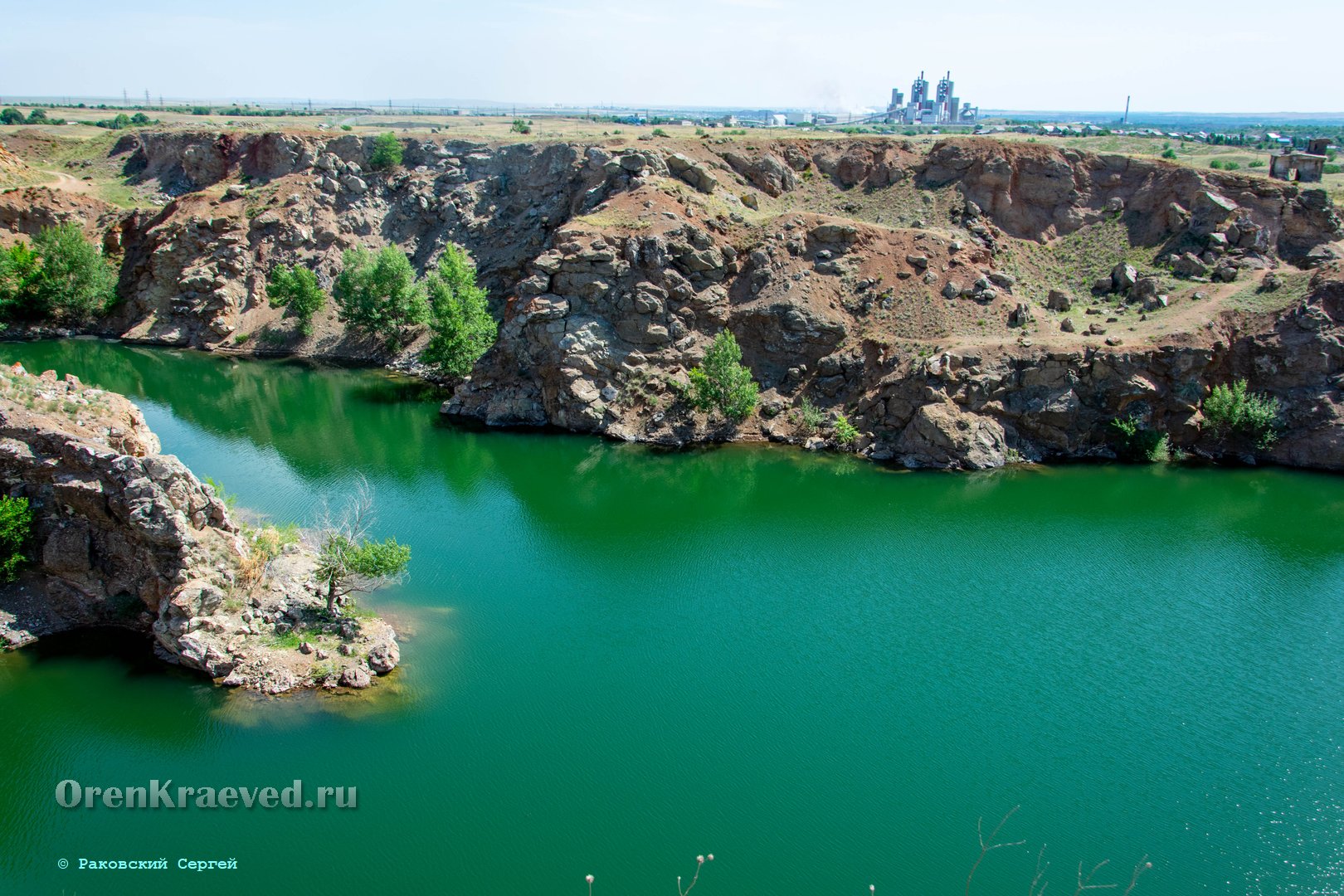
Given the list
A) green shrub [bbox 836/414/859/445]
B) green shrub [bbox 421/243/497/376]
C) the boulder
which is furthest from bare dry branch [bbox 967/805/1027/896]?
green shrub [bbox 421/243/497/376]

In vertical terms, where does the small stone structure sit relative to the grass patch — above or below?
above

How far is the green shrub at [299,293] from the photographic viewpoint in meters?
72.3

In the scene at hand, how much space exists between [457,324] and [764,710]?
39862 mm

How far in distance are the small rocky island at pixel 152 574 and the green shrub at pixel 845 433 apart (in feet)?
100.0

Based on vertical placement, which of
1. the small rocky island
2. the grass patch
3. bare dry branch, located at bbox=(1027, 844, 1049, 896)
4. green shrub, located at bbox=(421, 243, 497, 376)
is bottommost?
bare dry branch, located at bbox=(1027, 844, 1049, 896)

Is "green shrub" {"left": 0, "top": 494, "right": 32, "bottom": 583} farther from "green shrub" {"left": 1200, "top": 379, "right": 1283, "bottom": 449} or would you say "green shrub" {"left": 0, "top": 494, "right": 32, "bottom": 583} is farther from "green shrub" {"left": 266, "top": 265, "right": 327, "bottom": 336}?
"green shrub" {"left": 1200, "top": 379, "right": 1283, "bottom": 449}

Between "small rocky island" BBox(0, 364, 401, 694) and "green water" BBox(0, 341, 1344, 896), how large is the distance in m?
1.16

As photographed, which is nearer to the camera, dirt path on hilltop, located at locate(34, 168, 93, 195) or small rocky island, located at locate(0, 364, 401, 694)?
small rocky island, located at locate(0, 364, 401, 694)

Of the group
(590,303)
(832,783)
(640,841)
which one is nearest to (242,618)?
(640,841)

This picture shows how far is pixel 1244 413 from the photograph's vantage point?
52.6 meters

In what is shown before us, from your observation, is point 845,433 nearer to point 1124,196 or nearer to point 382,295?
point 1124,196

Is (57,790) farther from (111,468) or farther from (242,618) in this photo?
(111,468)

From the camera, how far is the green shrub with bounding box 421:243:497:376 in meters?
61.0

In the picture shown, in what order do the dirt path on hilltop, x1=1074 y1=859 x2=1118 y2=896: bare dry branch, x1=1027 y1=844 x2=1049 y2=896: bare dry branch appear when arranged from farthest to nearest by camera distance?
the dirt path on hilltop
x1=1027 y1=844 x2=1049 y2=896: bare dry branch
x1=1074 y1=859 x2=1118 y2=896: bare dry branch
